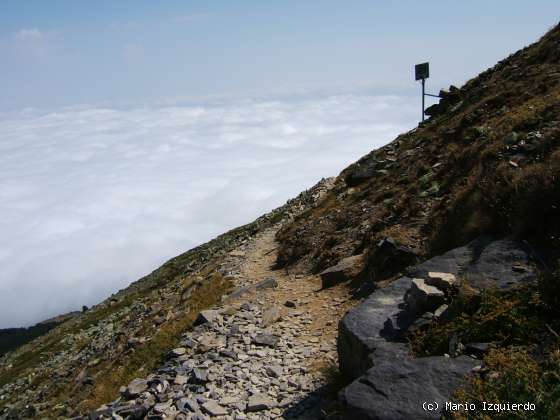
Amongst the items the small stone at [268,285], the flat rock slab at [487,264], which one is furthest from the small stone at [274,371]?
the small stone at [268,285]

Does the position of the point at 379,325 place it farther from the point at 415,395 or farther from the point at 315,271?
the point at 315,271

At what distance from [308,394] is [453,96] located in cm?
3217

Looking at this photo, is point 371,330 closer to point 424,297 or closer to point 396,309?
point 396,309

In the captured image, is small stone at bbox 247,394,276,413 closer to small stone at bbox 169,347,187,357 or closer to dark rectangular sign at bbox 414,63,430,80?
small stone at bbox 169,347,187,357

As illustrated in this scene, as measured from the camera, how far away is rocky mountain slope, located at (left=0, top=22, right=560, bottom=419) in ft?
24.8

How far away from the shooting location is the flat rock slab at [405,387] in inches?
277

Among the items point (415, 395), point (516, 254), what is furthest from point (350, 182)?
point (415, 395)

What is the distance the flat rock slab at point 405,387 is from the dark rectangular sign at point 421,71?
31.3 meters

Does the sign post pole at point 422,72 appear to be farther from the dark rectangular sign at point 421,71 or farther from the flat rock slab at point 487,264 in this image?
the flat rock slab at point 487,264

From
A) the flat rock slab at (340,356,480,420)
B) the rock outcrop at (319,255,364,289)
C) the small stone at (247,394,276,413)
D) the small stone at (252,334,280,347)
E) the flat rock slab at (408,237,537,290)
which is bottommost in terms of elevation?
the small stone at (247,394,276,413)

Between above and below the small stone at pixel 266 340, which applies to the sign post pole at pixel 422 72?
above

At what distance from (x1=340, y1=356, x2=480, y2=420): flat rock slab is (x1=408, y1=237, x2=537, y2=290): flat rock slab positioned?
2.25m

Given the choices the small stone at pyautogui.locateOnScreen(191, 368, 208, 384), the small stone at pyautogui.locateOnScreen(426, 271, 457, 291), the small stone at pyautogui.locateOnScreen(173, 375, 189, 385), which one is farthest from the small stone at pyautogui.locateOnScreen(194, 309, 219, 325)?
the small stone at pyautogui.locateOnScreen(426, 271, 457, 291)

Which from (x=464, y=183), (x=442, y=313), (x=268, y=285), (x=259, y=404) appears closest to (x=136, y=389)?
(x=259, y=404)
